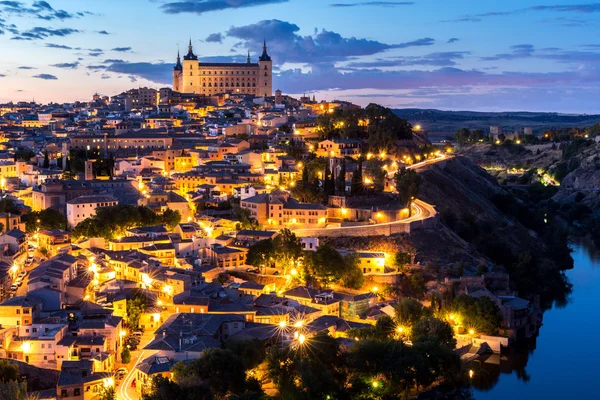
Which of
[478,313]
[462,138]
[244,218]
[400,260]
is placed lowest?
[478,313]

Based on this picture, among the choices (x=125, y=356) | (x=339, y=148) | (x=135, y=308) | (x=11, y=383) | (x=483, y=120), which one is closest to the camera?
(x=11, y=383)

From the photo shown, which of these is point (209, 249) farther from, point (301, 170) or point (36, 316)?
point (301, 170)

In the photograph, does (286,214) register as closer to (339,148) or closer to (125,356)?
(339,148)

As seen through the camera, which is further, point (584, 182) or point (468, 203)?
point (584, 182)

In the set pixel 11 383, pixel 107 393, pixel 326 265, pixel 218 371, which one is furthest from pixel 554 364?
pixel 11 383

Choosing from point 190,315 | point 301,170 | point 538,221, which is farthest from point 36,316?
point 538,221

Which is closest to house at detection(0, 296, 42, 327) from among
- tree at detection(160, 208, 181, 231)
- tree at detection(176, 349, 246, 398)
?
tree at detection(176, 349, 246, 398)

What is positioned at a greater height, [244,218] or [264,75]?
[264,75]

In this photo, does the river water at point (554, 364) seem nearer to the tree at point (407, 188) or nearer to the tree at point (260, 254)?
the tree at point (407, 188)
